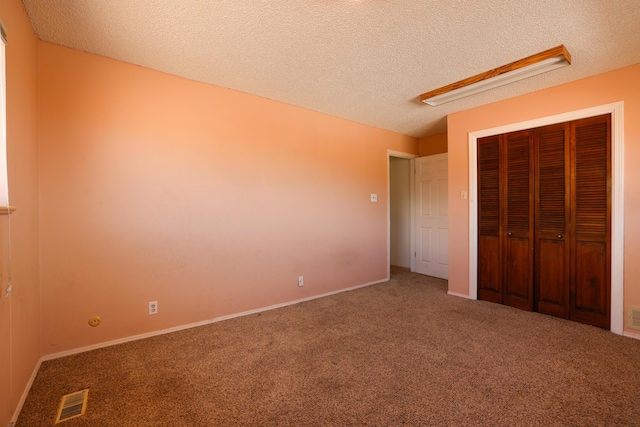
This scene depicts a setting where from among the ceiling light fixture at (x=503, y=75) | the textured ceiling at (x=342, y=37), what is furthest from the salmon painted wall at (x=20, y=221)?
the ceiling light fixture at (x=503, y=75)

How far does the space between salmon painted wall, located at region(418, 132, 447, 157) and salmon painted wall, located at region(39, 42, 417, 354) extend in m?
1.94

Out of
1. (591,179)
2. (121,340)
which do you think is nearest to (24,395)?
(121,340)

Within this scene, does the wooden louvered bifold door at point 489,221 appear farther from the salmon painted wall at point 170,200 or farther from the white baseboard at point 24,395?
the white baseboard at point 24,395

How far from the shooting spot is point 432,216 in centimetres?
485

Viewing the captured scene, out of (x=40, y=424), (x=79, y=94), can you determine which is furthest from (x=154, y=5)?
(x=40, y=424)

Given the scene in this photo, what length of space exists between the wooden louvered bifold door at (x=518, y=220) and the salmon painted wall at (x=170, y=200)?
2.05 metres

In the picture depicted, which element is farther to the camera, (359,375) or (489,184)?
(489,184)

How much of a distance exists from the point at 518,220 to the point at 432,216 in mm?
1586

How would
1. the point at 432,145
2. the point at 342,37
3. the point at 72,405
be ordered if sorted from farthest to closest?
the point at 432,145 → the point at 342,37 → the point at 72,405

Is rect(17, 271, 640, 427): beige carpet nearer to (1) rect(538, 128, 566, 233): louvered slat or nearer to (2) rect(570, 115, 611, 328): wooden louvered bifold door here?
(2) rect(570, 115, 611, 328): wooden louvered bifold door

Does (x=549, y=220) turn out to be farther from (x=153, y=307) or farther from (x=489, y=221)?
(x=153, y=307)

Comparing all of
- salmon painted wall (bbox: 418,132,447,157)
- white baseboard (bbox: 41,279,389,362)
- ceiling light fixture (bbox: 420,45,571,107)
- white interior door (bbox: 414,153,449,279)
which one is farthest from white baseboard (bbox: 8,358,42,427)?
salmon painted wall (bbox: 418,132,447,157)

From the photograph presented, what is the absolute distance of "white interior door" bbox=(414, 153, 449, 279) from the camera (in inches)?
184

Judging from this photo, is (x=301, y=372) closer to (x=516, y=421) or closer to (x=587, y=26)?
(x=516, y=421)
